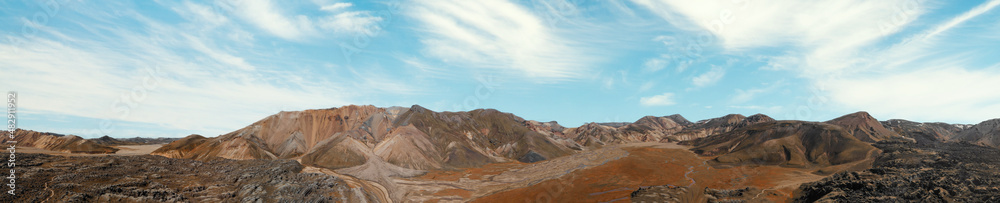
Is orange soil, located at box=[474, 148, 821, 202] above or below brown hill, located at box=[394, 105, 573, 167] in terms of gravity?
below

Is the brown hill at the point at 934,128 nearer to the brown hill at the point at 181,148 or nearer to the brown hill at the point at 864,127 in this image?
the brown hill at the point at 864,127

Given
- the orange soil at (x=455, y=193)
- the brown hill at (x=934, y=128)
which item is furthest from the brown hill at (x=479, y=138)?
the brown hill at (x=934, y=128)

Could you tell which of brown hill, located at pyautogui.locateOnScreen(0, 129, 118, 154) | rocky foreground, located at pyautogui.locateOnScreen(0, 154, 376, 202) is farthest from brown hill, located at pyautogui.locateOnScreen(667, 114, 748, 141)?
brown hill, located at pyautogui.locateOnScreen(0, 129, 118, 154)

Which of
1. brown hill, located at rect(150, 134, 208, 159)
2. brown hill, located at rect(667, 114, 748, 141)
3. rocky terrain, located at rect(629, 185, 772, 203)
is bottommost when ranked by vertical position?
rocky terrain, located at rect(629, 185, 772, 203)


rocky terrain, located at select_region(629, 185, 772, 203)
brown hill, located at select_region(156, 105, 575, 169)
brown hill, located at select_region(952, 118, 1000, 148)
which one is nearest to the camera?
rocky terrain, located at select_region(629, 185, 772, 203)

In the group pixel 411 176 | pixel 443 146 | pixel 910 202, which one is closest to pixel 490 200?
pixel 411 176

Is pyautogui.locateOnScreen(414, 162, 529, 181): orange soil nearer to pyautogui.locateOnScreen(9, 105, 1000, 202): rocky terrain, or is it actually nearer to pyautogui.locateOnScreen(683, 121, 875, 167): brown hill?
pyautogui.locateOnScreen(9, 105, 1000, 202): rocky terrain
